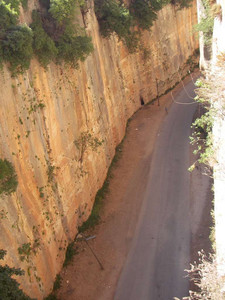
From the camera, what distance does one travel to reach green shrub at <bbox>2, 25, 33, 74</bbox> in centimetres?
1309

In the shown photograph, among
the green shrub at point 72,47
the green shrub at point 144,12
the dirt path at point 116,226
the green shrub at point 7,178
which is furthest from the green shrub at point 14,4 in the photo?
the green shrub at point 144,12

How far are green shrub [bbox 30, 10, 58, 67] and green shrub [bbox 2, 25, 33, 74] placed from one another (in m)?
1.01

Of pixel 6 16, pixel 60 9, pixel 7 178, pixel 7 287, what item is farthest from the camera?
pixel 60 9

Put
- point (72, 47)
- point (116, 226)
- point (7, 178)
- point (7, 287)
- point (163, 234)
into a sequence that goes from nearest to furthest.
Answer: point (7, 287), point (7, 178), point (72, 47), point (163, 234), point (116, 226)

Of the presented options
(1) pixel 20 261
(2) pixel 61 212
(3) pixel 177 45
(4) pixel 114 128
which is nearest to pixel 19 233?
(1) pixel 20 261

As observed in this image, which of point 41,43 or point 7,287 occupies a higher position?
point 41,43

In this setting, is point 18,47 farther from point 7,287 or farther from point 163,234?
point 163,234

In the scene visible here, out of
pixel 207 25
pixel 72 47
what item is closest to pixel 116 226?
pixel 72 47

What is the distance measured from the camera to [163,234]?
18.6 metres

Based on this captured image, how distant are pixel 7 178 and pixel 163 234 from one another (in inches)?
361

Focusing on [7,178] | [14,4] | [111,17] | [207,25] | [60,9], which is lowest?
[7,178]

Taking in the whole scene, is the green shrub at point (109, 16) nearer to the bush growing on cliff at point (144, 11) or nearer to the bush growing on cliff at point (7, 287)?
the bush growing on cliff at point (144, 11)

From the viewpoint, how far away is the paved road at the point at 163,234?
16.1 metres

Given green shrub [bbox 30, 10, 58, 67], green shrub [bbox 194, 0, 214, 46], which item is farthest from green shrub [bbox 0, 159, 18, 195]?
green shrub [bbox 194, 0, 214, 46]
